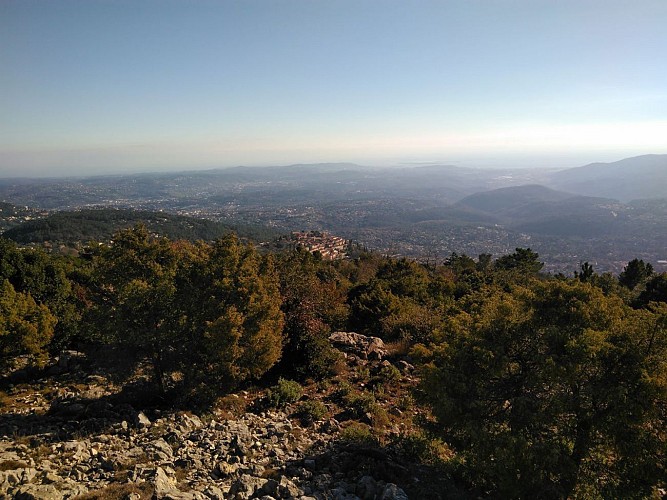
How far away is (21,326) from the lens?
1261cm

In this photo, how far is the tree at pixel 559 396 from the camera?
664 centimetres

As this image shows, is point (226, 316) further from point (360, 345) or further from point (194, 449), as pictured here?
point (360, 345)

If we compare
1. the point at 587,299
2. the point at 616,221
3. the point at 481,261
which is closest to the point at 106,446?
the point at 587,299

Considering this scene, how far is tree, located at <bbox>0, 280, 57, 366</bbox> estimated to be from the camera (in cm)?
1259

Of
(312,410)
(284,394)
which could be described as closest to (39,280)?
(284,394)

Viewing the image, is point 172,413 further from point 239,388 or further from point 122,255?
point 122,255

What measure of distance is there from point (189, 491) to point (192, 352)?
17.1 feet

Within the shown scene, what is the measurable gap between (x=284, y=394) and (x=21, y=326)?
968cm

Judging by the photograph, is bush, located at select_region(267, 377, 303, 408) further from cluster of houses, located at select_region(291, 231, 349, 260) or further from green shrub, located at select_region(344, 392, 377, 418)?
cluster of houses, located at select_region(291, 231, 349, 260)

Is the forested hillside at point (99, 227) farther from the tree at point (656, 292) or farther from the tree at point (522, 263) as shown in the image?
the tree at point (656, 292)

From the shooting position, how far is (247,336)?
40.0 feet

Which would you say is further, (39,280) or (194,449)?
(39,280)

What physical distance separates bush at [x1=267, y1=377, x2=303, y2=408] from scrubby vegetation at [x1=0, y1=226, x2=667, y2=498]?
52 millimetres

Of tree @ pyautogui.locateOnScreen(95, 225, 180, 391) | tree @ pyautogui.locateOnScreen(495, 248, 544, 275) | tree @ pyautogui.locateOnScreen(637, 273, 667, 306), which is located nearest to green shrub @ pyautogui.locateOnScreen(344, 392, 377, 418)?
tree @ pyautogui.locateOnScreen(95, 225, 180, 391)
